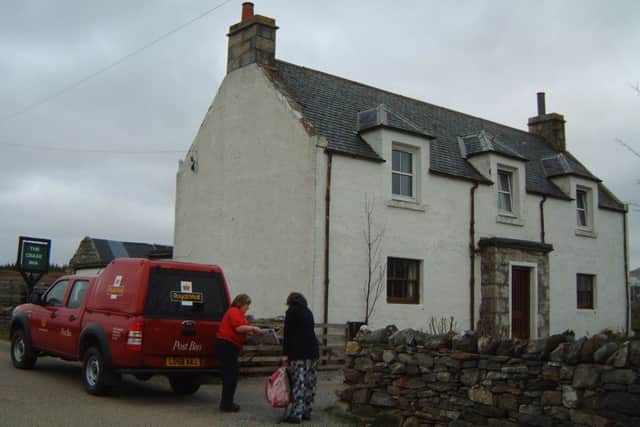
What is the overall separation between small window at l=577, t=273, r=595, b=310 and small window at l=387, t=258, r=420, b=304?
7914mm

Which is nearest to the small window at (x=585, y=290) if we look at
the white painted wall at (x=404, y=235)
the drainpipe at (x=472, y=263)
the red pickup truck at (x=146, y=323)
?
the drainpipe at (x=472, y=263)

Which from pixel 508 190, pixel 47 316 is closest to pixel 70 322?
pixel 47 316

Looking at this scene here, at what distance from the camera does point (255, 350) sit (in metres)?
13.9

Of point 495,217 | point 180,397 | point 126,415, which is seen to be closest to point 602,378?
point 126,415

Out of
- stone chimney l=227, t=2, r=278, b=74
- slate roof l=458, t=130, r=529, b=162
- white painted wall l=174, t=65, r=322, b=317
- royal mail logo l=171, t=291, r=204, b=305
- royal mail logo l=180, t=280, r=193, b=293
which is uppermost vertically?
stone chimney l=227, t=2, r=278, b=74

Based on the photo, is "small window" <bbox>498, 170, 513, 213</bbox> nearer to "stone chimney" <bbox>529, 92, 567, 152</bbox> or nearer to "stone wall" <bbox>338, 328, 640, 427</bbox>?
"stone chimney" <bbox>529, 92, 567, 152</bbox>

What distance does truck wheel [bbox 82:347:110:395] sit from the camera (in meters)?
10.1

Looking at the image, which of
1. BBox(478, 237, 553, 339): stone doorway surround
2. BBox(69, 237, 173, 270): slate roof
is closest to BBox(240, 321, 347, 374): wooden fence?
BBox(478, 237, 553, 339): stone doorway surround

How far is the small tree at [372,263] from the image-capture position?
1645 centimetres

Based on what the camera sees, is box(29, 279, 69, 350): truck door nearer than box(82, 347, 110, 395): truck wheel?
No

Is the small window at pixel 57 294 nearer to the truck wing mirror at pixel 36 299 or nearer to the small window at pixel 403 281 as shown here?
the truck wing mirror at pixel 36 299

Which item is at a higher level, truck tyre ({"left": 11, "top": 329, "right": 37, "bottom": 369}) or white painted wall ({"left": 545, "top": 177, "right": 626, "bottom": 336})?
white painted wall ({"left": 545, "top": 177, "right": 626, "bottom": 336})

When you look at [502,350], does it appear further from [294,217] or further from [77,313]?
[294,217]

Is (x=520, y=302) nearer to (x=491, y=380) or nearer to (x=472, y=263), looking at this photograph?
(x=472, y=263)
